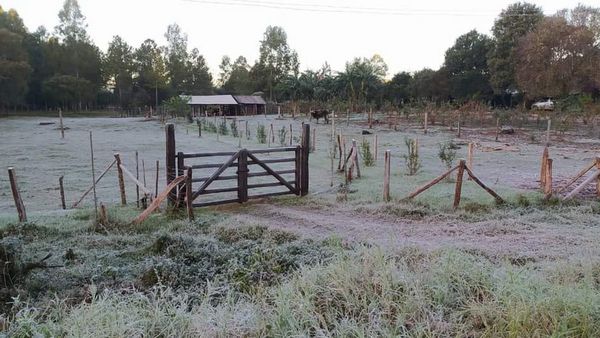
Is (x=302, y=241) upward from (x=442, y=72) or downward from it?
downward

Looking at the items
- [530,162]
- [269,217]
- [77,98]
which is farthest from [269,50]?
[269,217]

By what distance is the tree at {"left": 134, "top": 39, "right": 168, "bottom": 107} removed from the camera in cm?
6094

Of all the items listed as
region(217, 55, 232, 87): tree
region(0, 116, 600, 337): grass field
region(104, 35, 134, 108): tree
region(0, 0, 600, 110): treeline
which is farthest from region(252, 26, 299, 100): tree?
region(0, 116, 600, 337): grass field

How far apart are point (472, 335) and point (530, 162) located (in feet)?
46.8

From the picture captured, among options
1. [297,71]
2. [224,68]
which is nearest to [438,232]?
[297,71]

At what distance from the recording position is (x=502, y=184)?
36.4ft

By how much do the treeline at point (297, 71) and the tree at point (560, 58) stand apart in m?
0.07

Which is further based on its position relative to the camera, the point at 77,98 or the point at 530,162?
the point at 77,98

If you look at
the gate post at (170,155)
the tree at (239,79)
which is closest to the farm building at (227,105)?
the tree at (239,79)

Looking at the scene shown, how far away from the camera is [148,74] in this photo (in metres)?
62.1

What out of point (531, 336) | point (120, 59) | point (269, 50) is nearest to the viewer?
point (531, 336)

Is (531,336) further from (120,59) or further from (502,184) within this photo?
(120,59)

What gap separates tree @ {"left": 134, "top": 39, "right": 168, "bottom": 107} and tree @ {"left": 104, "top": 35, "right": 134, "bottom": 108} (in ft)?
3.12

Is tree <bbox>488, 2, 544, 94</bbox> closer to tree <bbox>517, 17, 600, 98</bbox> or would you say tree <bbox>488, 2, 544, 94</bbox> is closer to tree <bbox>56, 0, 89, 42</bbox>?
tree <bbox>517, 17, 600, 98</bbox>
